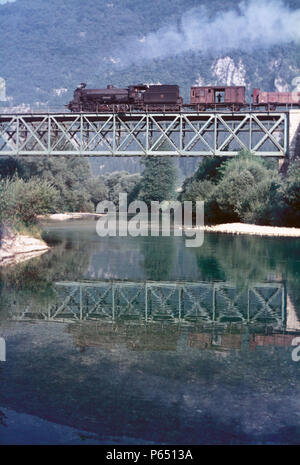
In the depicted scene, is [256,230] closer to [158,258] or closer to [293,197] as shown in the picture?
[293,197]

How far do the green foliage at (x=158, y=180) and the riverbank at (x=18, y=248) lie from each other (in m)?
57.0

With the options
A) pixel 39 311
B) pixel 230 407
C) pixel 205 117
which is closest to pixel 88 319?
pixel 39 311

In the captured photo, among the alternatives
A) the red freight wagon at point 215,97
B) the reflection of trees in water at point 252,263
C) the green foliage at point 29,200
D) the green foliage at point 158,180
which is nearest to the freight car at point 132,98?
the red freight wagon at point 215,97

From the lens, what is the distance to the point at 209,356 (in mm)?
8148

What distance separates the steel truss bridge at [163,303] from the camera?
10.8m

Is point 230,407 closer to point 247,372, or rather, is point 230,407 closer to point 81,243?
point 247,372

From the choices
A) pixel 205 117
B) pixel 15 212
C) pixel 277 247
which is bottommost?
pixel 277 247

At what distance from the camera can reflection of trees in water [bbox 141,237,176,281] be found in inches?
680

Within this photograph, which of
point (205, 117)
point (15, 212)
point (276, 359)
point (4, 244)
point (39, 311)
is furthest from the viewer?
point (205, 117)

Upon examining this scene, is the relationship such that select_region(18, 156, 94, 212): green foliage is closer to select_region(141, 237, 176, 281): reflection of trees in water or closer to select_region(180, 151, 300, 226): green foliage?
select_region(180, 151, 300, 226): green foliage

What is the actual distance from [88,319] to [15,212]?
1616 centimetres

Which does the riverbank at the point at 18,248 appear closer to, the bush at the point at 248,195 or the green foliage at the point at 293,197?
the green foliage at the point at 293,197

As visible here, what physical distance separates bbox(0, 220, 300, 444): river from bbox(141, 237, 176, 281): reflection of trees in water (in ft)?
2.08

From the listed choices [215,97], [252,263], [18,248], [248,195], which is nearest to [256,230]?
[248,195]
